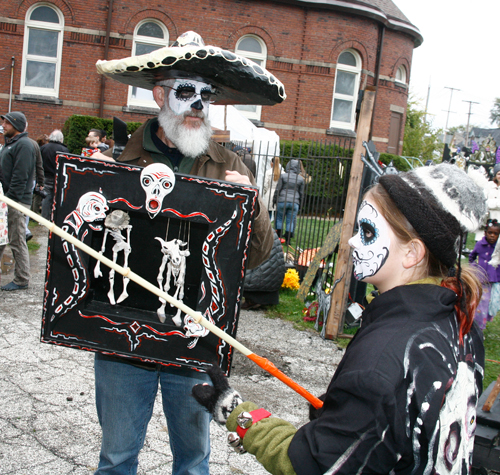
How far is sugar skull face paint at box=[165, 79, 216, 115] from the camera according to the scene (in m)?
2.33

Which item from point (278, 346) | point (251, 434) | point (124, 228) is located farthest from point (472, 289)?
point (278, 346)

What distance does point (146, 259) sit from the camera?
1917 millimetres

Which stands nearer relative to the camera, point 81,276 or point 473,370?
point 473,370

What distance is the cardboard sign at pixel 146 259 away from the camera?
1.83 m

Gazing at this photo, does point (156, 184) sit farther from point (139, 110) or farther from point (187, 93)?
point (139, 110)

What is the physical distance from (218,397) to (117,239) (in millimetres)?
710

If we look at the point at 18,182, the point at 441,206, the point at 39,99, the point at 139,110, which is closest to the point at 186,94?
the point at 441,206

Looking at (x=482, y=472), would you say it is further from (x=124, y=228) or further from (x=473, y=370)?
(x=124, y=228)

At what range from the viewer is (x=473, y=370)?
1484 millimetres

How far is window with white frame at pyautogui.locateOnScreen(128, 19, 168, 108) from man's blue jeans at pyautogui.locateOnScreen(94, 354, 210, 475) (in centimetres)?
1509

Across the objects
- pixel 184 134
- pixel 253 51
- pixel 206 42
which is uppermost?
pixel 253 51

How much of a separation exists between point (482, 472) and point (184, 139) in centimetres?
256

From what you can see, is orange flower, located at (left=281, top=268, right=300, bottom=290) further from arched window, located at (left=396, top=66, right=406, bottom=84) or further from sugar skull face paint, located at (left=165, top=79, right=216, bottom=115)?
arched window, located at (left=396, top=66, right=406, bottom=84)

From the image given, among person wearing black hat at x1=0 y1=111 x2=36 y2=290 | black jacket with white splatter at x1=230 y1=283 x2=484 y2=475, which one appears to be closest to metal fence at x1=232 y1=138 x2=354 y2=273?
person wearing black hat at x1=0 y1=111 x2=36 y2=290
